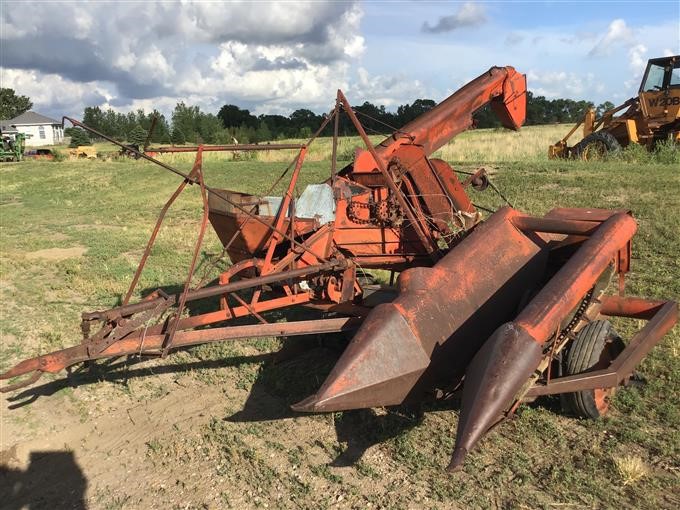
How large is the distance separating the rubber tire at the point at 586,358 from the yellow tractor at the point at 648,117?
11.8m

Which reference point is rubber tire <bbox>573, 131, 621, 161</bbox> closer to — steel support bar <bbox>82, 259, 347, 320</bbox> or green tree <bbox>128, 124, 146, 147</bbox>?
steel support bar <bbox>82, 259, 347, 320</bbox>

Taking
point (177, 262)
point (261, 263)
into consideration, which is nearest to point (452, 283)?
point (261, 263)

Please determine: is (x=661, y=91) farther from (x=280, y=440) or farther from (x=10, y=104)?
(x=10, y=104)

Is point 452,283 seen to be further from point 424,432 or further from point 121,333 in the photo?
point 121,333

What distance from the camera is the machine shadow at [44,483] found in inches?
145

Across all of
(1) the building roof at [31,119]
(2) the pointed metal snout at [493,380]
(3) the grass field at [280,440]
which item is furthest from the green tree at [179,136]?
(1) the building roof at [31,119]

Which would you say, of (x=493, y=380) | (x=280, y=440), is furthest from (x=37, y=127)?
(x=493, y=380)

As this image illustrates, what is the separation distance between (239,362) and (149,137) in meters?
2.38

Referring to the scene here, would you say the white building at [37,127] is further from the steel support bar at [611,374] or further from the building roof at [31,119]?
the steel support bar at [611,374]

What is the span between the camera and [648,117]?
46.2 feet

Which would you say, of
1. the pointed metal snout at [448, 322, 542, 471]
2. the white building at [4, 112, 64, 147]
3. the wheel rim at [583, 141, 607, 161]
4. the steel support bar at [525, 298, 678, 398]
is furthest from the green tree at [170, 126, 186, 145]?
the white building at [4, 112, 64, 147]

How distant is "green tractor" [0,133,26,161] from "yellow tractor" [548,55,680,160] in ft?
101

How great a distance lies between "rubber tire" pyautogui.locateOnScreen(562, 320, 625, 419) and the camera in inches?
147

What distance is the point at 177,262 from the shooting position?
8883mm
